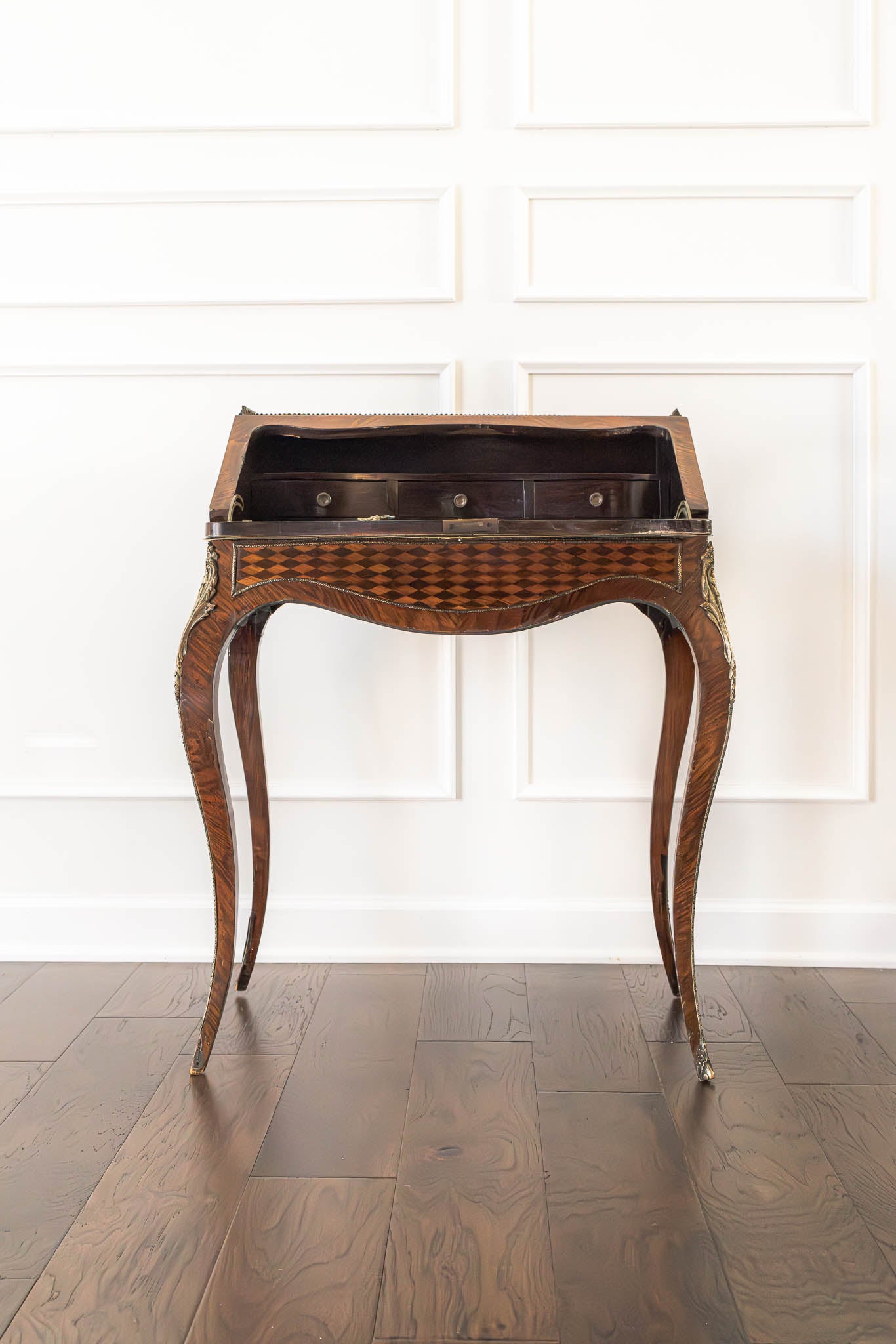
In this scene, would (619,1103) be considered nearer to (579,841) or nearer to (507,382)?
(579,841)

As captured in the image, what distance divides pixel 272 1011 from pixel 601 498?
1112mm

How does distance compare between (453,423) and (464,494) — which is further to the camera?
(464,494)

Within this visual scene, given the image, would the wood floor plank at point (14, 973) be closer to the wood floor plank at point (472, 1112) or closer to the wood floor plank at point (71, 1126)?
the wood floor plank at point (71, 1126)

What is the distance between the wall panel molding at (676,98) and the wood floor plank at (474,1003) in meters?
1.74

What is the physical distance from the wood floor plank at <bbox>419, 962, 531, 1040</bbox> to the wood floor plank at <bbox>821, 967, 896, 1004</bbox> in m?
0.62

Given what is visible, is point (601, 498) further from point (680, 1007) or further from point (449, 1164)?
point (449, 1164)

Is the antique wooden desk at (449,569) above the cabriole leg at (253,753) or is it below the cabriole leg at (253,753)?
above

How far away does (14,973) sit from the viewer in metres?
1.83

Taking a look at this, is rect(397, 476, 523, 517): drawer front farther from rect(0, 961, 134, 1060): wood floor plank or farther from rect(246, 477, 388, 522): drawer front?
rect(0, 961, 134, 1060): wood floor plank

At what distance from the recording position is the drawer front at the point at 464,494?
161 cm

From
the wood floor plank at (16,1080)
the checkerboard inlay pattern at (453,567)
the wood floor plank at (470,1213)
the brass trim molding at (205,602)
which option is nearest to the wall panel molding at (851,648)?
the checkerboard inlay pattern at (453,567)

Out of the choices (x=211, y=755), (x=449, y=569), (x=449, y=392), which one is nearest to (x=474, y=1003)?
(x=211, y=755)

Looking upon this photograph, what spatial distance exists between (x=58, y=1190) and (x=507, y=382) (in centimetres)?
159

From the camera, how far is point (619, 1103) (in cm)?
130
